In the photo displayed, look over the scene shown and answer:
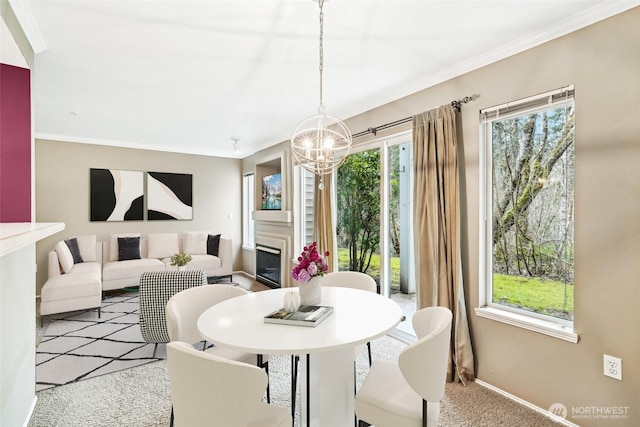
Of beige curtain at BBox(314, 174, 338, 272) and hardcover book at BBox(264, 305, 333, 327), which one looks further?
beige curtain at BBox(314, 174, 338, 272)

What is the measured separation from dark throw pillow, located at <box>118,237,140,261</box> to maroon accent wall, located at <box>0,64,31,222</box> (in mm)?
3618

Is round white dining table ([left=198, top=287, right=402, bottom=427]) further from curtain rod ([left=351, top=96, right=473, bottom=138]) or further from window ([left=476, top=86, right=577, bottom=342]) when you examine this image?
curtain rod ([left=351, top=96, right=473, bottom=138])

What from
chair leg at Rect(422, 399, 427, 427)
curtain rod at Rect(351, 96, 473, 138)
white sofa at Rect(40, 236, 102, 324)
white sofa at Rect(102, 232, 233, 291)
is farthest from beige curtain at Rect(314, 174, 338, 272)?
white sofa at Rect(40, 236, 102, 324)

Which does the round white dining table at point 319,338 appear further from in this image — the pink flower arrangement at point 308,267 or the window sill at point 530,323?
the window sill at point 530,323

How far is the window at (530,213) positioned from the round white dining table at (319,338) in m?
1.18

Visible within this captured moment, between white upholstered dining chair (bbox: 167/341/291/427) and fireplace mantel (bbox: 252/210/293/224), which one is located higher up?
fireplace mantel (bbox: 252/210/293/224)

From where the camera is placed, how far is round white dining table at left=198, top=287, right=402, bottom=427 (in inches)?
51.6

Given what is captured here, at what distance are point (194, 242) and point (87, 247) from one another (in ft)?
5.32

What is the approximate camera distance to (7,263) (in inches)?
66.4

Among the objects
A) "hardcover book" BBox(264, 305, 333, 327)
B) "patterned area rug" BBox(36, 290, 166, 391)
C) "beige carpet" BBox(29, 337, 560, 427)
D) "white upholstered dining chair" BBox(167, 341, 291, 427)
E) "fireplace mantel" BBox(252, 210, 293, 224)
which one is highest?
"fireplace mantel" BBox(252, 210, 293, 224)

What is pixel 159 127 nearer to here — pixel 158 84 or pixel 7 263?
pixel 158 84

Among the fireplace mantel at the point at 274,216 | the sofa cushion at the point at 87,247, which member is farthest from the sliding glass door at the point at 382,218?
the sofa cushion at the point at 87,247

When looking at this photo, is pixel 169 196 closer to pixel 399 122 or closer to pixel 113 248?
pixel 113 248

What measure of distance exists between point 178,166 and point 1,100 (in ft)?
14.3
